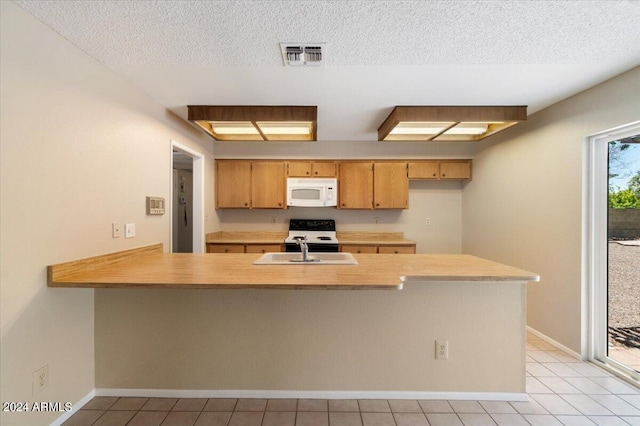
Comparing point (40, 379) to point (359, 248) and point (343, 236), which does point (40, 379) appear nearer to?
point (359, 248)

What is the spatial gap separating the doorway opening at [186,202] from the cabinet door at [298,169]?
1196 mm

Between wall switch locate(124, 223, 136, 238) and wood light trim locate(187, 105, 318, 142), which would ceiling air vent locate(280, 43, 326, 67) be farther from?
wall switch locate(124, 223, 136, 238)

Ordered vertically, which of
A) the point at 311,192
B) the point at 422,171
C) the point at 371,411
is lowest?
the point at 371,411

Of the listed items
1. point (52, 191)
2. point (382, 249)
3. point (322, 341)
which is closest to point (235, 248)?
point (382, 249)

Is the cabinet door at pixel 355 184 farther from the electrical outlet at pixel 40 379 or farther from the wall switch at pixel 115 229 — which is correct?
the electrical outlet at pixel 40 379

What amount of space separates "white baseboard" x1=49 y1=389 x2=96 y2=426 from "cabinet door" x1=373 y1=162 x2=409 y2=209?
140 inches

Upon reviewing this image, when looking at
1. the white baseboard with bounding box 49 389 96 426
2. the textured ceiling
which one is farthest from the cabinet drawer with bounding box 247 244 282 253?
the white baseboard with bounding box 49 389 96 426

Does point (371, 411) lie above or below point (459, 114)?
below

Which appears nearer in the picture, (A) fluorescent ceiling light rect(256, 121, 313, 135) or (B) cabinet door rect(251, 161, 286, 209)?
(A) fluorescent ceiling light rect(256, 121, 313, 135)

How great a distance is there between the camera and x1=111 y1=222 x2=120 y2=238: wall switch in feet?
7.14

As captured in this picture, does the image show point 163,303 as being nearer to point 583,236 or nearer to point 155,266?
point 155,266

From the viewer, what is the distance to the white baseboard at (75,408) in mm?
1742

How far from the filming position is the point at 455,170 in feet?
14.3

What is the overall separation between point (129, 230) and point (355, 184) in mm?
2889
